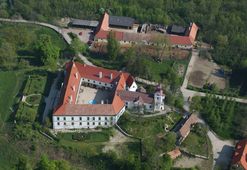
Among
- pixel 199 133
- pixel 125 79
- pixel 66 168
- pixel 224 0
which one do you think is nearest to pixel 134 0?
pixel 224 0

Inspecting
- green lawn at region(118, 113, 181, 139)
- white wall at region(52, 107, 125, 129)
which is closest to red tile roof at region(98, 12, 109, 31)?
green lawn at region(118, 113, 181, 139)

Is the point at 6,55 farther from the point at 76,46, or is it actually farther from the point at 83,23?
the point at 83,23

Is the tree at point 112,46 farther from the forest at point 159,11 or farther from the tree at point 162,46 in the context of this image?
the forest at point 159,11

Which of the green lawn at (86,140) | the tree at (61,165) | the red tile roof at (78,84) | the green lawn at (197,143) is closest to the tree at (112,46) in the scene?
the red tile roof at (78,84)

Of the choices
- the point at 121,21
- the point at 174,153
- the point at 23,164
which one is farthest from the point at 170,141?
the point at 121,21

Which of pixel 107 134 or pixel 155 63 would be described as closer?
pixel 107 134

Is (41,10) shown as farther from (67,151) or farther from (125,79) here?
(67,151)

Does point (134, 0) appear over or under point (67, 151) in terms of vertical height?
over
